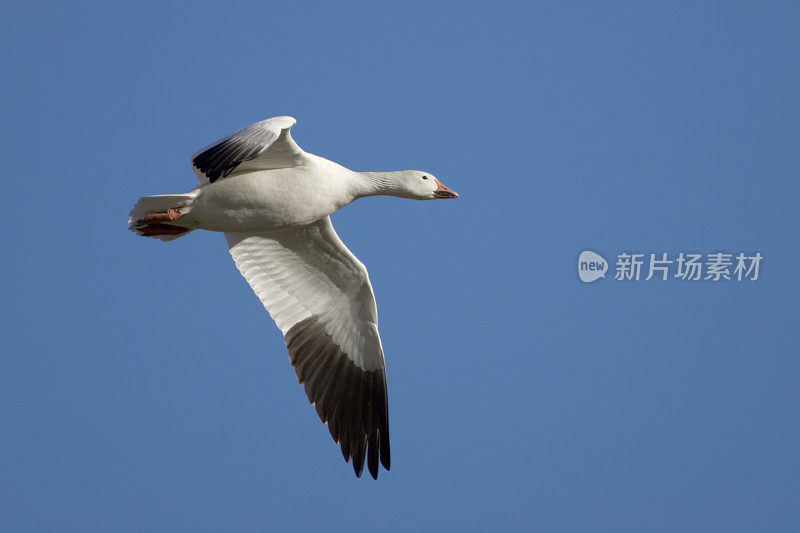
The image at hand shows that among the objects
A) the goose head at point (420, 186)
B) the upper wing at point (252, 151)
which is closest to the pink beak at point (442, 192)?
the goose head at point (420, 186)

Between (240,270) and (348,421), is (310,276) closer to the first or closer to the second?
(240,270)

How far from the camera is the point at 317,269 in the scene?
12094 millimetres

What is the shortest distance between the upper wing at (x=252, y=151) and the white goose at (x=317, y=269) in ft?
0.12

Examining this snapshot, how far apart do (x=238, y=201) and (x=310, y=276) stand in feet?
5.33

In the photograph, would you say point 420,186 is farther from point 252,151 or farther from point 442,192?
point 252,151

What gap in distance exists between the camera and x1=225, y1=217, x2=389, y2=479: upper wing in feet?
39.2

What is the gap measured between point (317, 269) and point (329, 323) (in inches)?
23.5

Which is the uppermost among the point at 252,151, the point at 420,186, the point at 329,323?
the point at 420,186

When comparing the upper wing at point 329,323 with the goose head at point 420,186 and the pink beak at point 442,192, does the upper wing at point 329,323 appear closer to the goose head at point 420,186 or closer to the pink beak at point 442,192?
the goose head at point 420,186

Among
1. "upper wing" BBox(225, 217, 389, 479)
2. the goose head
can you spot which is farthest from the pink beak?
"upper wing" BBox(225, 217, 389, 479)

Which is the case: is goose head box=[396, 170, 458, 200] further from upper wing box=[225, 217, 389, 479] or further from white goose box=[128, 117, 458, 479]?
upper wing box=[225, 217, 389, 479]

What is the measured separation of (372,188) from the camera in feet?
37.4

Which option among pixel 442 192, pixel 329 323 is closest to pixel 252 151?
A: pixel 442 192

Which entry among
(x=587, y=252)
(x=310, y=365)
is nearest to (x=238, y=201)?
(x=310, y=365)
